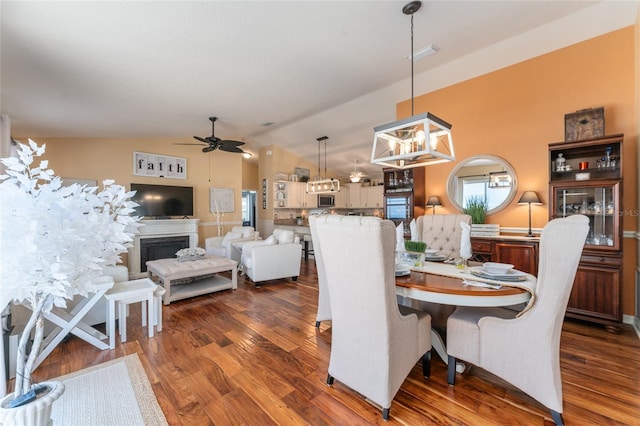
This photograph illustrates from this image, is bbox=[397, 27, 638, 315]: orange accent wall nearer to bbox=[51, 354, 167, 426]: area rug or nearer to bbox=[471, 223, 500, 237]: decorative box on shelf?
bbox=[471, 223, 500, 237]: decorative box on shelf

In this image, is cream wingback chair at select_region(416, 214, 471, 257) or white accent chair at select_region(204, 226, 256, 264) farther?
white accent chair at select_region(204, 226, 256, 264)

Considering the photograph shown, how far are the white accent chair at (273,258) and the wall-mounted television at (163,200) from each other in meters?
2.38

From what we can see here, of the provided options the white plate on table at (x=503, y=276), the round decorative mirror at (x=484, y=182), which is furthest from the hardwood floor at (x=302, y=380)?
the round decorative mirror at (x=484, y=182)

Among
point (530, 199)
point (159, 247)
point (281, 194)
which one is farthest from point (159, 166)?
point (530, 199)

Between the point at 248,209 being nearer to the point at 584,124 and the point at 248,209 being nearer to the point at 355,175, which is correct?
the point at 355,175

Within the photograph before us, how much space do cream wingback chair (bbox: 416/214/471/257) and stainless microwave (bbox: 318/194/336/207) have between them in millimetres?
5351

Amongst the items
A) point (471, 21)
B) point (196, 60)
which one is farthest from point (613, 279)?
point (196, 60)

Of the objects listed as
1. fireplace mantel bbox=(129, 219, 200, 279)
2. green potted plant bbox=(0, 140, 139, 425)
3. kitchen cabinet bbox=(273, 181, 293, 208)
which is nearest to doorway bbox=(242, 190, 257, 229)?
kitchen cabinet bbox=(273, 181, 293, 208)

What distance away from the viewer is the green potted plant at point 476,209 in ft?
12.4

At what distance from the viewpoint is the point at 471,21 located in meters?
2.92

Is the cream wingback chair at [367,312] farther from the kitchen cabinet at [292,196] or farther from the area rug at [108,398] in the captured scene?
the kitchen cabinet at [292,196]

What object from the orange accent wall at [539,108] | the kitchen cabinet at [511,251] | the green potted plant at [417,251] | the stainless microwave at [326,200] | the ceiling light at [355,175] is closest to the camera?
the green potted plant at [417,251]

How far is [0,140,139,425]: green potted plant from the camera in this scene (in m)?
0.82

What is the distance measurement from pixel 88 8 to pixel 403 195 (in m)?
4.13
